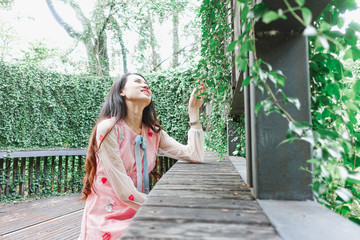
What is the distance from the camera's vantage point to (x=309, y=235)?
540 mm

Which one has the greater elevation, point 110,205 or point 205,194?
point 205,194

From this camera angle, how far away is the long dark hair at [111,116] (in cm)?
166

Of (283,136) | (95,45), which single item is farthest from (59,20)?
(283,136)

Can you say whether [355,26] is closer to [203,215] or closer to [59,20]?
[203,215]

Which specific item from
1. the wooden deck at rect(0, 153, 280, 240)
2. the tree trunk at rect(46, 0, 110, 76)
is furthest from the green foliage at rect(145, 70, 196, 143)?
the wooden deck at rect(0, 153, 280, 240)

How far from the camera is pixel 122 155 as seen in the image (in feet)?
5.40

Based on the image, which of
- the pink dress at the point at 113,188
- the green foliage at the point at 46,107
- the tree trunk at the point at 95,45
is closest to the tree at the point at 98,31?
the tree trunk at the point at 95,45

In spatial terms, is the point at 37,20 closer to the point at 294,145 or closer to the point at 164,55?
the point at 164,55

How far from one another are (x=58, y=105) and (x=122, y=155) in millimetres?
5154

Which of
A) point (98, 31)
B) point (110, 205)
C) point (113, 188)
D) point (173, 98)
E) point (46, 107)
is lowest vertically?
point (110, 205)

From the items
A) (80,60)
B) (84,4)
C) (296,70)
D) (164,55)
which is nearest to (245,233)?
(296,70)

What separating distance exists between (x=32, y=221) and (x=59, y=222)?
0.42 m

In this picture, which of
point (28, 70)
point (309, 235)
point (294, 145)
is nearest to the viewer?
point (309, 235)

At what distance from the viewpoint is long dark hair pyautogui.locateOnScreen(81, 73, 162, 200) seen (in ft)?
5.44
